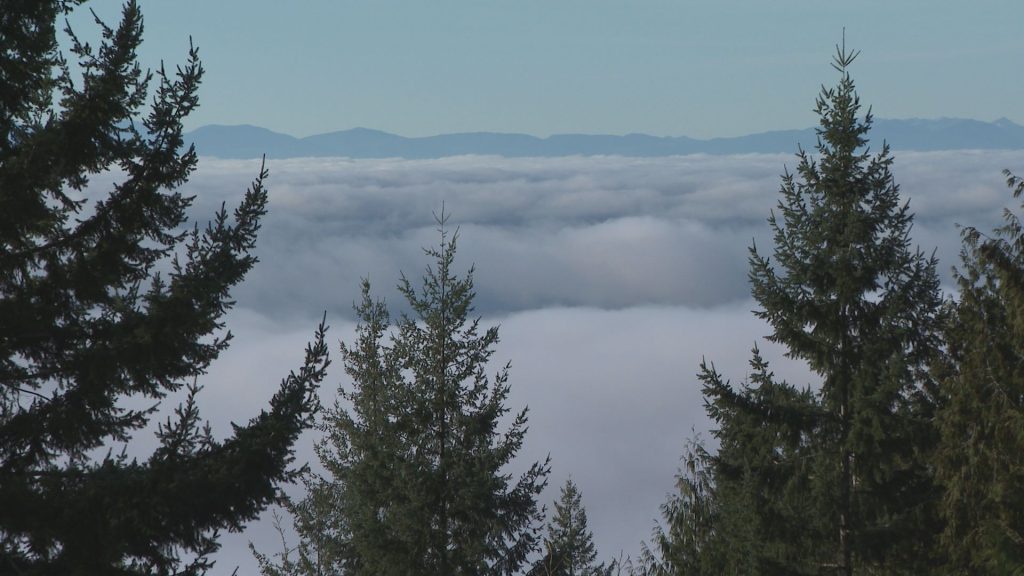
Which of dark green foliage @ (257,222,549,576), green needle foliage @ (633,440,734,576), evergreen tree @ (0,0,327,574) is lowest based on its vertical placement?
green needle foliage @ (633,440,734,576)

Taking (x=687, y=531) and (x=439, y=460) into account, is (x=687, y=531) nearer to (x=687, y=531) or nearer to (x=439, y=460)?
(x=687, y=531)

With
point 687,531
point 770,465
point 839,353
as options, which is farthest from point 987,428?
point 687,531

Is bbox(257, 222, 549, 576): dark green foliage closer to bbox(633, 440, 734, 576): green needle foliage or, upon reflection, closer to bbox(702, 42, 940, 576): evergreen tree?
bbox(633, 440, 734, 576): green needle foliage

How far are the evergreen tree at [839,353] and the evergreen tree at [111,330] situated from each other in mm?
10027

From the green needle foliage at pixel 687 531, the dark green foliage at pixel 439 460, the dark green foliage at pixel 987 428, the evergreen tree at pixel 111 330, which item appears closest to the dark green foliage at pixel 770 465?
the dark green foliage at pixel 987 428

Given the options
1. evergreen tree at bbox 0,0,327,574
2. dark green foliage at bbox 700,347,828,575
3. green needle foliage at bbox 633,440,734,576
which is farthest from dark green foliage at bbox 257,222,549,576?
evergreen tree at bbox 0,0,327,574

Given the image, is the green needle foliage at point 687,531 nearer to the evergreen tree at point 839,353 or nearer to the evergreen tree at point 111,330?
the evergreen tree at point 839,353

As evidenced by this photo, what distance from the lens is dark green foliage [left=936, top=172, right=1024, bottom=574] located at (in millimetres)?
18156

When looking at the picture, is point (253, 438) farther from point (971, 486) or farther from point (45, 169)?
point (971, 486)

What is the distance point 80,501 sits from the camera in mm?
9664

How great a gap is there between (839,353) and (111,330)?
12.2 m

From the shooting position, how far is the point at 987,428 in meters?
18.7

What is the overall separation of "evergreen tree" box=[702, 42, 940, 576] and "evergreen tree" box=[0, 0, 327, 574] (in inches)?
395

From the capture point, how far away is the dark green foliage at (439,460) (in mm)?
23625
